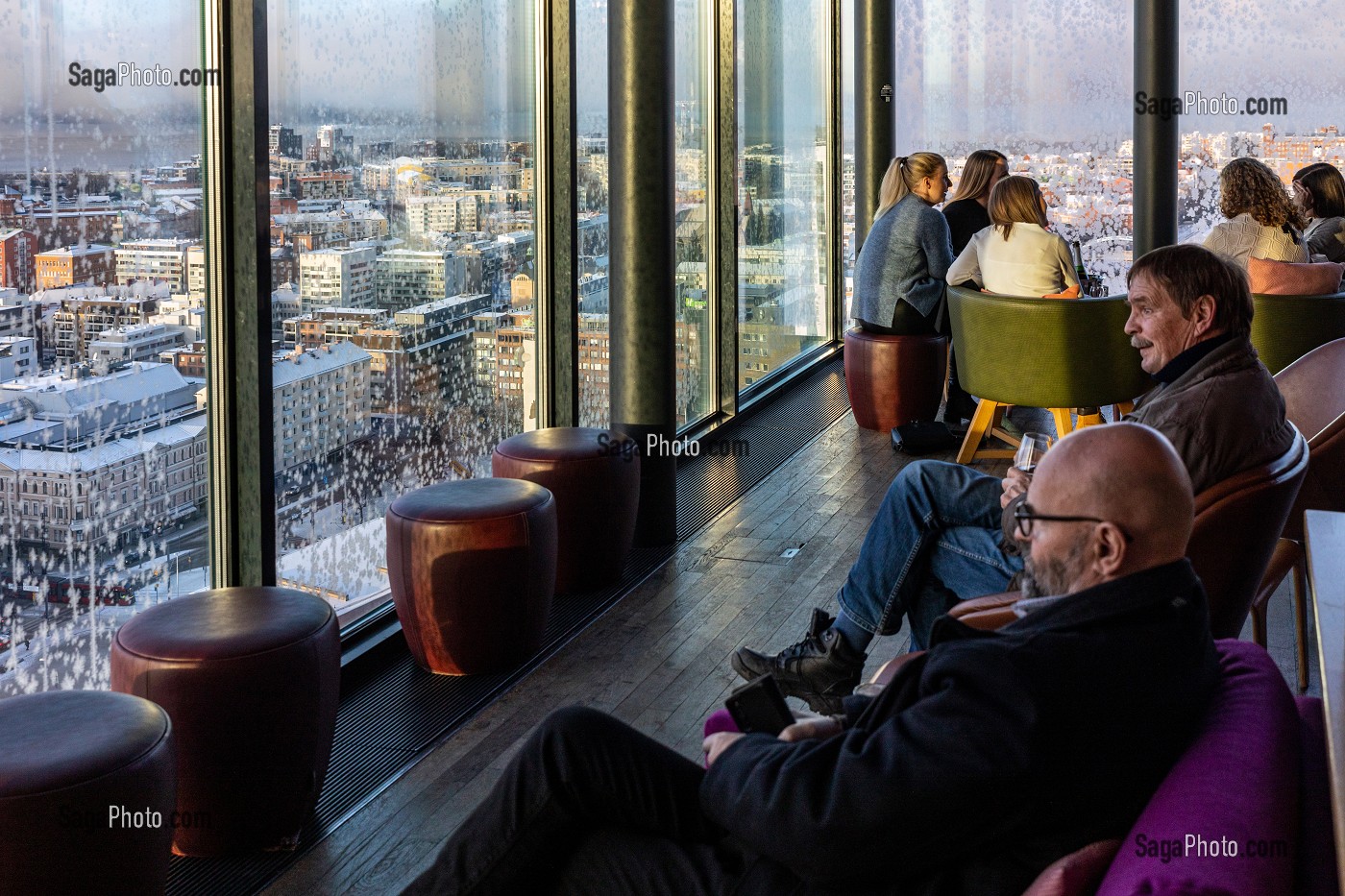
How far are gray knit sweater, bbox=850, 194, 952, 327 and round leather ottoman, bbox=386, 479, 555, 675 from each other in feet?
12.4

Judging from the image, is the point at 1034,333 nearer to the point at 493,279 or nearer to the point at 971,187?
the point at 971,187

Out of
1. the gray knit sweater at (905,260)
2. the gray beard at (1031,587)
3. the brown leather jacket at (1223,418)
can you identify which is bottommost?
the gray beard at (1031,587)

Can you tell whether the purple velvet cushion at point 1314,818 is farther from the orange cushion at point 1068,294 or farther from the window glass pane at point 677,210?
the orange cushion at point 1068,294

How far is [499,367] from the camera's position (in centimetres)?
532

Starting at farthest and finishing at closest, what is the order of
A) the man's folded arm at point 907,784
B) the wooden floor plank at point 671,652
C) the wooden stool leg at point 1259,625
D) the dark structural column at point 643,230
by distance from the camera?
the dark structural column at point 643,230
the wooden stool leg at point 1259,625
the wooden floor plank at point 671,652
the man's folded arm at point 907,784

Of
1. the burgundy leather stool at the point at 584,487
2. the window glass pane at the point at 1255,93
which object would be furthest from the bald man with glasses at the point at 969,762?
the window glass pane at the point at 1255,93

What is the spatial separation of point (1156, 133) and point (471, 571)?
6757 millimetres

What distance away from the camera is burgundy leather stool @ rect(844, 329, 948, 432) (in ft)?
24.7

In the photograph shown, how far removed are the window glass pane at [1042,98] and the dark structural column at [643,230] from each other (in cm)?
527

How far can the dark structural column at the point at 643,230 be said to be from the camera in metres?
5.10

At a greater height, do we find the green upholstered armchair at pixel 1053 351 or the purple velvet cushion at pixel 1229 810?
the green upholstered armchair at pixel 1053 351

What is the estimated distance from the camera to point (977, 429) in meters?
6.89

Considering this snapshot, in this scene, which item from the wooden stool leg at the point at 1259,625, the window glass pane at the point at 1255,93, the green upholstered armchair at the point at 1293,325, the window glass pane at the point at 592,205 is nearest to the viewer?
the wooden stool leg at the point at 1259,625

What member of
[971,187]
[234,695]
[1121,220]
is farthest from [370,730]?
[1121,220]
